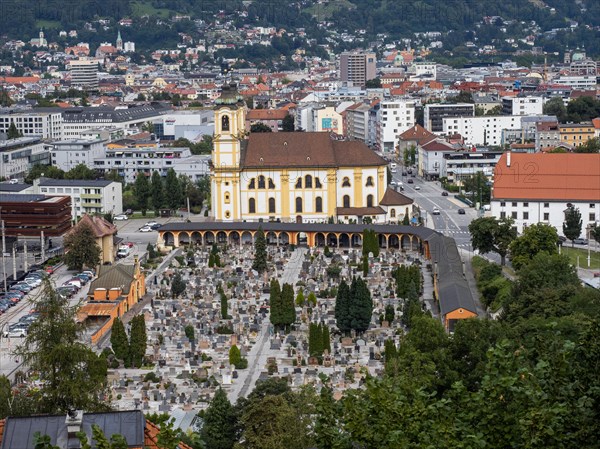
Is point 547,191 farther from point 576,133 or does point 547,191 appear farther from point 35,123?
point 35,123

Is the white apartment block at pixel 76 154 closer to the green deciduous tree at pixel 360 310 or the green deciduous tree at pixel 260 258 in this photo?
the green deciduous tree at pixel 260 258

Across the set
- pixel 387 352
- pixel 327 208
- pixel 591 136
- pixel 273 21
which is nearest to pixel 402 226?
pixel 327 208

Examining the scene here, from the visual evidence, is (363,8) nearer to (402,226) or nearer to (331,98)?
(331,98)

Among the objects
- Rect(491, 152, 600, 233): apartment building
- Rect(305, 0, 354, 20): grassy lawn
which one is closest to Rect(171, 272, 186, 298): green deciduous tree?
Rect(491, 152, 600, 233): apartment building

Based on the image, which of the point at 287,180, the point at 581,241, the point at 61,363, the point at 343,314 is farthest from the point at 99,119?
the point at 61,363

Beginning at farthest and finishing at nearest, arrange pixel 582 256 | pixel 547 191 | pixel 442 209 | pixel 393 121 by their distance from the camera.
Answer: pixel 393 121 → pixel 442 209 → pixel 547 191 → pixel 582 256

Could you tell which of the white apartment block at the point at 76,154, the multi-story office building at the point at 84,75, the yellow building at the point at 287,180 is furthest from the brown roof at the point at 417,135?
the multi-story office building at the point at 84,75

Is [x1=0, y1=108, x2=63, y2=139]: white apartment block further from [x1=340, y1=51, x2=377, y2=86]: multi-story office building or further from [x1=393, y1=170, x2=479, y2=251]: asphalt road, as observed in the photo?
[x1=340, y1=51, x2=377, y2=86]: multi-story office building
